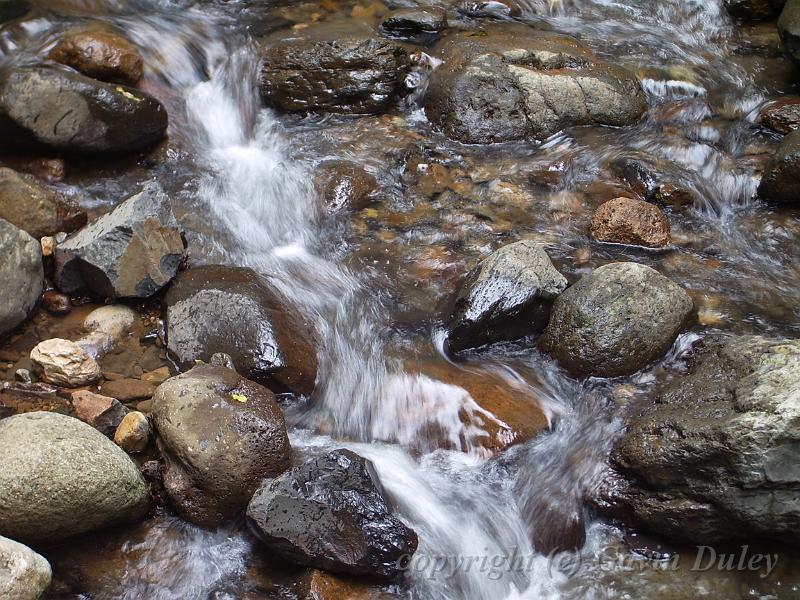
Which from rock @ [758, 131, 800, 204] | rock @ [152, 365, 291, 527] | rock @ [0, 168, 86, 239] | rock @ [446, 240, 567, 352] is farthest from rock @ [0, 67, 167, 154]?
rock @ [758, 131, 800, 204]

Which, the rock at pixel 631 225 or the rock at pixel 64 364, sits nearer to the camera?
the rock at pixel 64 364

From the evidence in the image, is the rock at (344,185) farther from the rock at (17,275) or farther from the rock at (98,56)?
the rock at (17,275)

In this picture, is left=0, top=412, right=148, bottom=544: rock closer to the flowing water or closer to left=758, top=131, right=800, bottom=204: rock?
the flowing water

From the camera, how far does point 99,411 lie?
3893 millimetres

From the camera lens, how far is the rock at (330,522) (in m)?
3.41

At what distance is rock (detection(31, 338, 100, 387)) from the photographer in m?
4.06

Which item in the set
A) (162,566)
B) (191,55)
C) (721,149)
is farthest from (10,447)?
(721,149)

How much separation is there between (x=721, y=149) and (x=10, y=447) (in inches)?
246

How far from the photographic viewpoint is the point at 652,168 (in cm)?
620

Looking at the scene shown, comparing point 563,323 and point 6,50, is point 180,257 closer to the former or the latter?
point 563,323

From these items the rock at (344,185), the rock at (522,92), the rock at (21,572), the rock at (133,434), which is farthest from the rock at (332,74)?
the rock at (21,572)

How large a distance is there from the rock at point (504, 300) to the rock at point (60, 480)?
2.12m

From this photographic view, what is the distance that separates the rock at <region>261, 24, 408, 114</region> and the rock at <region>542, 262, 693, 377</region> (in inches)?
123

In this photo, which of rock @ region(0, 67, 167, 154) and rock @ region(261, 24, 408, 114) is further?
rock @ region(261, 24, 408, 114)
